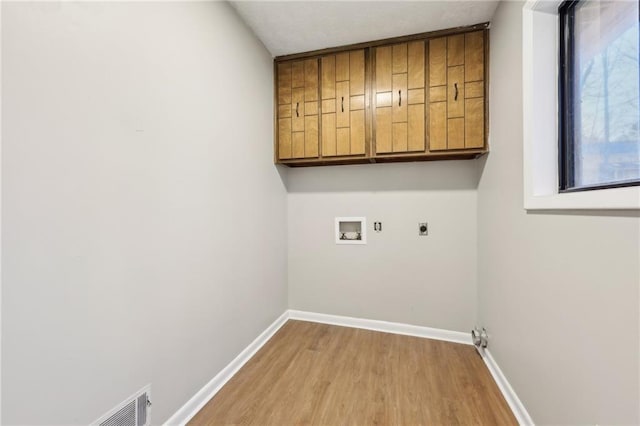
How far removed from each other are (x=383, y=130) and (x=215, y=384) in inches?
87.8

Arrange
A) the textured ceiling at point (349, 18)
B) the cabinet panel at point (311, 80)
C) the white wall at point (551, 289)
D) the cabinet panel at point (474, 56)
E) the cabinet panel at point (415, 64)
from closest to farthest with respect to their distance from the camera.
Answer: the white wall at point (551, 289) < the textured ceiling at point (349, 18) < the cabinet panel at point (474, 56) < the cabinet panel at point (415, 64) < the cabinet panel at point (311, 80)

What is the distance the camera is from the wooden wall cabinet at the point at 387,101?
6.51 ft

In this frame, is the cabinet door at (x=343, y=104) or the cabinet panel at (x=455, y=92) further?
the cabinet door at (x=343, y=104)

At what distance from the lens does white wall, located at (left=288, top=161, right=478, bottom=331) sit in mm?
2266

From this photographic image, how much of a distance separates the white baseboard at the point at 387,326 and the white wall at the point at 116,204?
931mm

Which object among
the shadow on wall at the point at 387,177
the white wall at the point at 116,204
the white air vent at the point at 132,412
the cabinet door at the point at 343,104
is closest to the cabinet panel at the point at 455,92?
the shadow on wall at the point at 387,177

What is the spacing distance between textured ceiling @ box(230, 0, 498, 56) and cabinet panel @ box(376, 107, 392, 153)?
2.01 ft

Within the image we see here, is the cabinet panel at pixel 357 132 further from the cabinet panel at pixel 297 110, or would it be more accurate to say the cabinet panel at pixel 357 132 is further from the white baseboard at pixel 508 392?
the white baseboard at pixel 508 392

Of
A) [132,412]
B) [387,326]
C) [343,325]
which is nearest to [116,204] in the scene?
[132,412]

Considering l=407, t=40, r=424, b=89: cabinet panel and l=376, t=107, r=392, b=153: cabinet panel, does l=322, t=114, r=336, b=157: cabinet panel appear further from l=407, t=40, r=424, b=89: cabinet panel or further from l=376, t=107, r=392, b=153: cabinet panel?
l=407, t=40, r=424, b=89: cabinet panel

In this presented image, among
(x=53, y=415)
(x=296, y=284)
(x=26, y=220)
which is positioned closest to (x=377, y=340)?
(x=296, y=284)

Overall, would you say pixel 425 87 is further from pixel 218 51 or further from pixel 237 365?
pixel 237 365

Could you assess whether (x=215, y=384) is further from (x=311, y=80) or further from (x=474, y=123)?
(x=474, y=123)

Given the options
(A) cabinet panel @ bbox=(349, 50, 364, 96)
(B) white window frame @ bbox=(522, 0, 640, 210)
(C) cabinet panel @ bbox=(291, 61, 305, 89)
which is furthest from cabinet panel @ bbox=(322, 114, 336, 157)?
(B) white window frame @ bbox=(522, 0, 640, 210)
